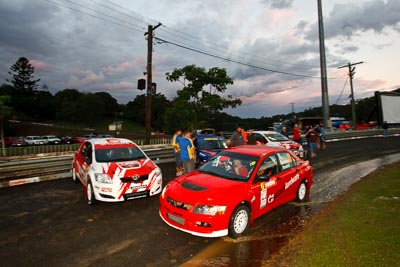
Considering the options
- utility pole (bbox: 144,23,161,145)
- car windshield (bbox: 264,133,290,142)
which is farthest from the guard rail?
car windshield (bbox: 264,133,290,142)

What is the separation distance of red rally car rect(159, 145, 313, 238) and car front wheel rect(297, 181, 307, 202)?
4cm

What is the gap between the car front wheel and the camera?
646cm

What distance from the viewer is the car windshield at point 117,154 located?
7246 millimetres

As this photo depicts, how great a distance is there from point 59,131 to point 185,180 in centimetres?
7252

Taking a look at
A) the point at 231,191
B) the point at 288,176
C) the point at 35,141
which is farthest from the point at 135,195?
the point at 35,141

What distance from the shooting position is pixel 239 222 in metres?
4.64

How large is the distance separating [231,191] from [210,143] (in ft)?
20.7

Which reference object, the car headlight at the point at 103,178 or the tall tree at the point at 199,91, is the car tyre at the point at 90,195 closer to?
the car headlight at the point at 103,178

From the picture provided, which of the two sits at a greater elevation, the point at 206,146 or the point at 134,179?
the point at 206,146

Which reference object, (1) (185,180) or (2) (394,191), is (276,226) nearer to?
(1) (185,180)

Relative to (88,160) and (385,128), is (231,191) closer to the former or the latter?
(88,160)

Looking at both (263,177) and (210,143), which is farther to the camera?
(210,143)

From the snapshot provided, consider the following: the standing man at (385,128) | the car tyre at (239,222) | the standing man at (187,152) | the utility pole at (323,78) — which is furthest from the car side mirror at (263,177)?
the standing man at (385,128)

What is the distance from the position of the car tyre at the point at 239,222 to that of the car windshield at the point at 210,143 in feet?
19.4
